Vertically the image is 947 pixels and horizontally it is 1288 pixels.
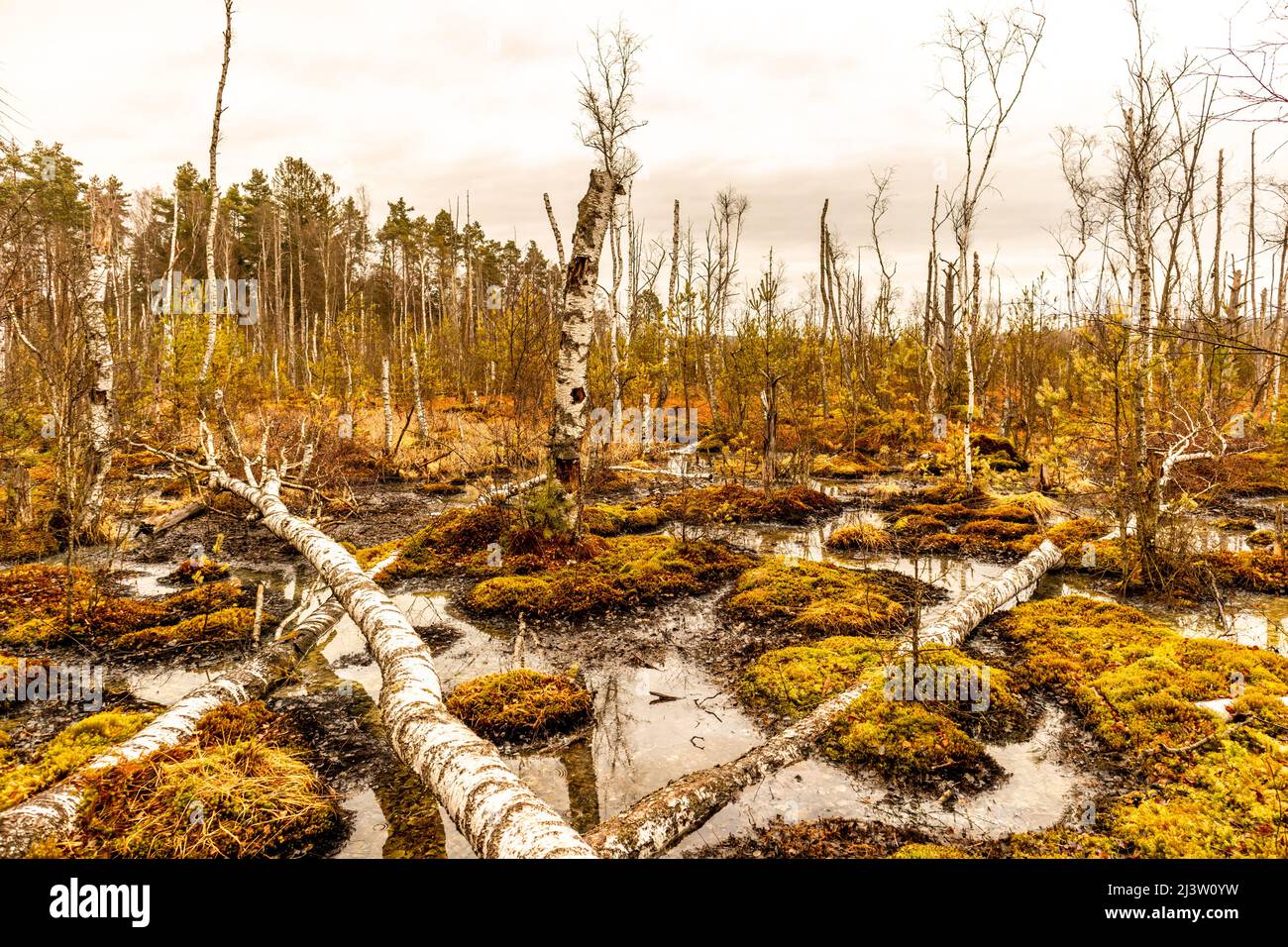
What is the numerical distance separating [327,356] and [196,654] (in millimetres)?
14888

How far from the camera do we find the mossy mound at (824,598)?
6590 mm

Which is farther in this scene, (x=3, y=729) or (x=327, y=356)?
(x=327, y=356)

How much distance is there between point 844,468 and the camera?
1783 centimetres

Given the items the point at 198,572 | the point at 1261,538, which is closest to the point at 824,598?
the point at 1261,538

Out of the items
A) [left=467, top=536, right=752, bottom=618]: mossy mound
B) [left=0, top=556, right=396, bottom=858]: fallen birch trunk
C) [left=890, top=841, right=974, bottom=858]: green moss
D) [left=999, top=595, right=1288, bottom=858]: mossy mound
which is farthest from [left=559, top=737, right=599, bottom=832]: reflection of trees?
[left=467, top=536, right=752, bottom=618]: mossy mound

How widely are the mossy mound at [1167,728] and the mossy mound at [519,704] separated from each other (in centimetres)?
299

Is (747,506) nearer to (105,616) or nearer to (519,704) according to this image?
(519,704)

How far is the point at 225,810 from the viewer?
3.38 metres

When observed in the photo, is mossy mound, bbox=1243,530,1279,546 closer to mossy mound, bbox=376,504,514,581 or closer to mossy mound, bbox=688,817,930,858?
mossy mound, bbox=688,817,930,858

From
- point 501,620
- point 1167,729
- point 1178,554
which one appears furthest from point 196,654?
point 1178,554

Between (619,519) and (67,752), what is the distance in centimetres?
817

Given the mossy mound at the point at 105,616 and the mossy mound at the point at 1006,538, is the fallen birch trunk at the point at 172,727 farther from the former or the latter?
the mossy mound at the point at 1006,538
